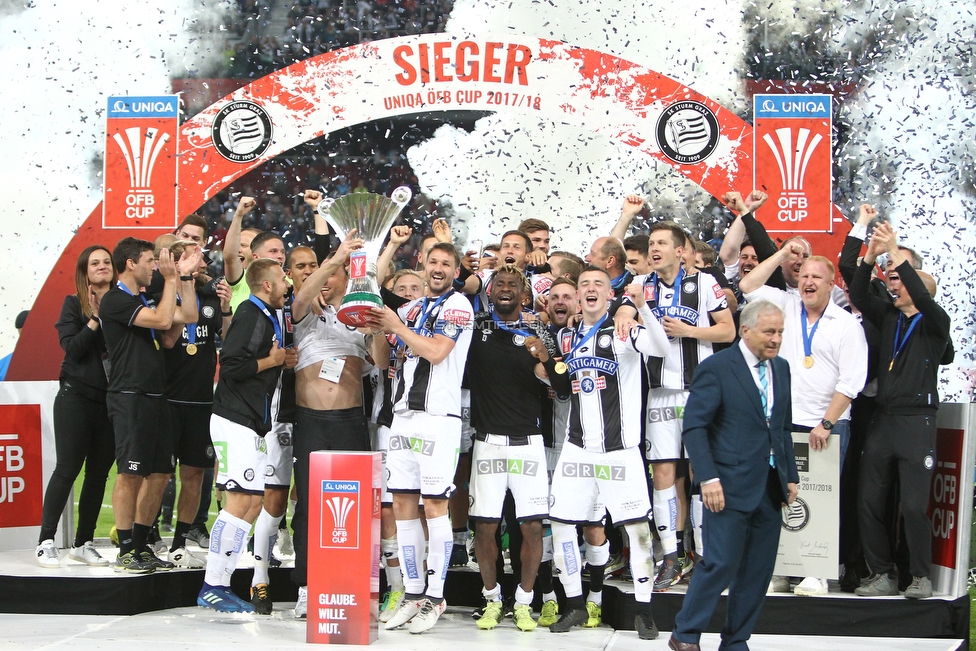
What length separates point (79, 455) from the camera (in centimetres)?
589

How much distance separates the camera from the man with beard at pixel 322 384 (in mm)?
5254

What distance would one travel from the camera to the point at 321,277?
521 cm

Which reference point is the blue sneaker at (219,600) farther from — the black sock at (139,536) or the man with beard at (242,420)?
the black sock at (139,536)

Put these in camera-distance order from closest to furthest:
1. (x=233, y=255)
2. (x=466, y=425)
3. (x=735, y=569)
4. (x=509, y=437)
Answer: (x=735, y=569), (x=509, y=437), (x=466, y=425), (x=233, y=255)

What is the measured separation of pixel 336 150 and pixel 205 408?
110 inches

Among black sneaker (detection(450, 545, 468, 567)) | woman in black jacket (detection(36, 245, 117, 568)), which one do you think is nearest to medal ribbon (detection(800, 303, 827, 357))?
black sneaker (detection(450, 545, 468, 567))

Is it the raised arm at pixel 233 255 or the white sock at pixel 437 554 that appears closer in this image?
the white sock at pixel 437 554

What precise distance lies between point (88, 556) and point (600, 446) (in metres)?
3.11

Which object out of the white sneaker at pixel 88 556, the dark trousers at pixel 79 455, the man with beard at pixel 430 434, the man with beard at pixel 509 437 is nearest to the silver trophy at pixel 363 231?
the man with beard at pixel 430 434

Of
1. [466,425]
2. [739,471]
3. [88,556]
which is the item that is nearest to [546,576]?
[466,425]

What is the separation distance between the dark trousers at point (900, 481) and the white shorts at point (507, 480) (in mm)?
1737

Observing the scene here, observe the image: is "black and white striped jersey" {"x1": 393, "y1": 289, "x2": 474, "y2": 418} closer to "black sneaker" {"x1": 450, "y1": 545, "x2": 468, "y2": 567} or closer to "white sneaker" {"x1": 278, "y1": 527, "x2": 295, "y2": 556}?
"black sneaker" {"x1": 450, "y1": 545, "x2": 468, "y2": 567}

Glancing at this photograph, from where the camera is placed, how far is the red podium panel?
185 inches

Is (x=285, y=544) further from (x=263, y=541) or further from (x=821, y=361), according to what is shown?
(x=821, y=361)
